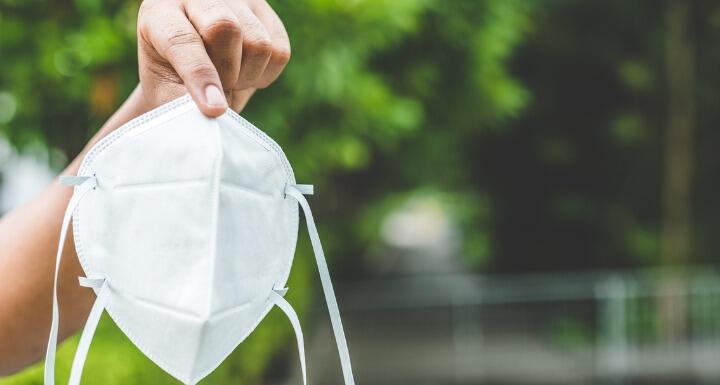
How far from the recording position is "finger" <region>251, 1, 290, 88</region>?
122 centimetres

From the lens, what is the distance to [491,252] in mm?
12273

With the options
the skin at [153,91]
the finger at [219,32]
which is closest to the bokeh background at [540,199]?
the skin at [153,91]

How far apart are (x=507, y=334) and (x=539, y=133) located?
2950 mm

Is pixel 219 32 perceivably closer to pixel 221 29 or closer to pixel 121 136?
pixel 221 29

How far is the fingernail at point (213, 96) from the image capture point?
1.10 metres

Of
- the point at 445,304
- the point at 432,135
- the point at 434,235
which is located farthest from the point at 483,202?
the point at 434,235

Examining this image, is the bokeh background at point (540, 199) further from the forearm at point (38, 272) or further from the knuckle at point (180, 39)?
the knuckle at point (180, 39)

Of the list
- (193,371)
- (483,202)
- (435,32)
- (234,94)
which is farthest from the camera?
(483,202)

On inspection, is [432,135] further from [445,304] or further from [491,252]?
[491,252]

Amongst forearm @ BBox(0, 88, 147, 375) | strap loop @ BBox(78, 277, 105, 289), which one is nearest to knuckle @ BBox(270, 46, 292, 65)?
forearm @ BBox(0, 88, 147, 375)

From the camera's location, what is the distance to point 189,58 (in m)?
1.11

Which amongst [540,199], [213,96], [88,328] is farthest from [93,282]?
[540,199]

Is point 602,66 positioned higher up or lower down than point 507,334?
higher up

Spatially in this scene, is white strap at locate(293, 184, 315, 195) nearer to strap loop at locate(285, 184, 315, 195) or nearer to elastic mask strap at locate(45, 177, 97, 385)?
strap loop at locate(285, 184, 315, 195)
